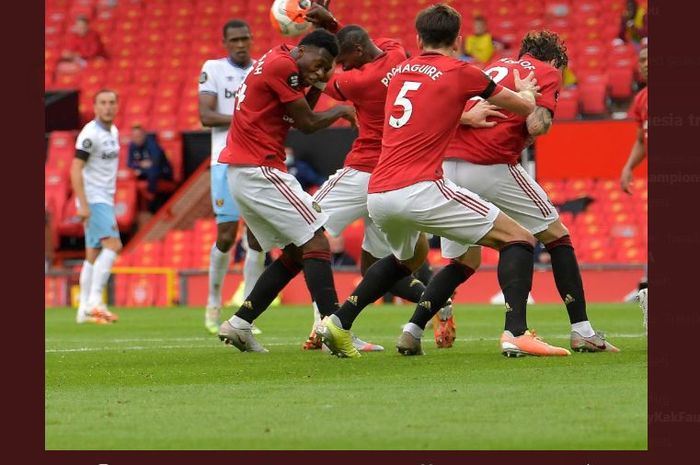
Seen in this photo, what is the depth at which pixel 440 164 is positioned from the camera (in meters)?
8.23

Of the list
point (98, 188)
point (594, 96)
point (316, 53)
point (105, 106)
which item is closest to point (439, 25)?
point (316, 53)

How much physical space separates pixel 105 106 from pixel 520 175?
6984mm

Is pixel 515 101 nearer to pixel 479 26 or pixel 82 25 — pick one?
pixel 479 26

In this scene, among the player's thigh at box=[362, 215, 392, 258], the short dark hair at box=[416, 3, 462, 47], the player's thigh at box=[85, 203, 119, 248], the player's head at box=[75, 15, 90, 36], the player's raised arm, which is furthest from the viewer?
the player's head at box=[75, 15, 90, 36]

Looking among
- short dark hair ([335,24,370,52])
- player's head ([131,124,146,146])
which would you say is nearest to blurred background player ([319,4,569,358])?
short dark hair ([335,24,370,52])

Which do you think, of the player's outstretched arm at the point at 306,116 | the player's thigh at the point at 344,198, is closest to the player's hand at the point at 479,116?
the player's outstretched arm at the point at 306,116

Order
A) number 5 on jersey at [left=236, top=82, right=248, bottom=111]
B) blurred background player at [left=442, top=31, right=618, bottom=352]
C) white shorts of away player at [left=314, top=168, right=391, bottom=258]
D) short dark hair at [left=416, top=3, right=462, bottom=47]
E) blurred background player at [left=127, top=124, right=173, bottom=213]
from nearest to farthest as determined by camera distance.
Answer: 1. short dark hair at [left=416, top=3, right=462, bottom=47]
2. blurred background player at [left=442, top=31, right=618, bottom=352]
3. number 5 on jersey at [left=236, top=82, right=248, bottom=111]
4. white shorts of away player at [left=314, top=168, right=391, bottom=258]
5. blurred background player at [left=127, top=124, right=173, bottom=213]

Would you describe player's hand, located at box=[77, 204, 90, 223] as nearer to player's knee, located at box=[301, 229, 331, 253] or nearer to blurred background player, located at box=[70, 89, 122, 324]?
blurred background player, located at box=[70, 89, 122, 324]

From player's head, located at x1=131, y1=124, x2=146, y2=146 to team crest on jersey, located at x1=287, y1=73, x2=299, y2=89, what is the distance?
12.8 m

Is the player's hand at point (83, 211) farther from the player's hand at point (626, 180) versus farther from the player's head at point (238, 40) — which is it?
the player's hand at point (626, 180)

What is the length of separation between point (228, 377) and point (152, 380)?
433 millimetres

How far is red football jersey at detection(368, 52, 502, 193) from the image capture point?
8055mm

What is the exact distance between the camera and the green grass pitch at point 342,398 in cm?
550

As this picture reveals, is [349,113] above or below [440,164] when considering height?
above
